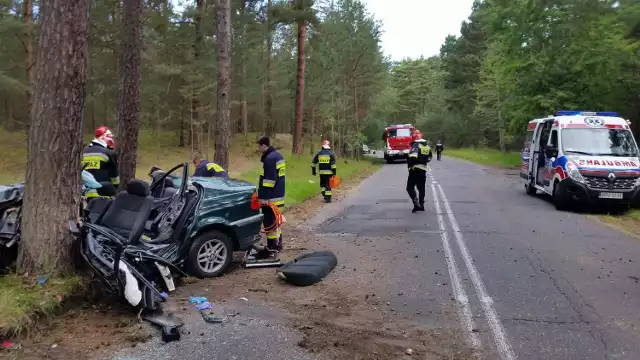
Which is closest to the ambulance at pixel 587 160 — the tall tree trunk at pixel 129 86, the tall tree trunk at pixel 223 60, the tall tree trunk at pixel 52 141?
the tall tree trunk at pixel 223 60

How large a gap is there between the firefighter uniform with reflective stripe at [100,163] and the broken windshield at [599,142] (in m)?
11.0

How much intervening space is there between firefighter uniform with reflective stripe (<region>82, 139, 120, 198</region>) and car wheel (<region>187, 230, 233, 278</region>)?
216 centimetres

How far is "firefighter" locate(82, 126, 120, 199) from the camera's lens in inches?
300

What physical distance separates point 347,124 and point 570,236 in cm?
3070

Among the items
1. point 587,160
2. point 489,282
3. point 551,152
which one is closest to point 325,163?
point 551,152

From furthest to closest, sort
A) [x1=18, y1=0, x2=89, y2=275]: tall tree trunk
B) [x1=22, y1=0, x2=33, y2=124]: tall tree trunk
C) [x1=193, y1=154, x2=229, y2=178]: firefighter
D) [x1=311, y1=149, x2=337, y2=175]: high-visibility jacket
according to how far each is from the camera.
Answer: [x1=22, y1=0, x2=33, y2=124]: tall tree trunk
[x1=311, y1=149, x2=337, y2=175]: high-visibility jacket
[x1=193, y1=154, x2=229, y2=178]: firefighter
[x1=18, y1=0, x2=89, y2=275]: tall tree trunk

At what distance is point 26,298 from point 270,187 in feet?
12.7

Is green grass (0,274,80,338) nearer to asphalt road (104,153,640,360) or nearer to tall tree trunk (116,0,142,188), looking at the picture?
asphalt road (104,153,640,360)

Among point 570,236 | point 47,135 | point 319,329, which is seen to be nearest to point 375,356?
point 319,329

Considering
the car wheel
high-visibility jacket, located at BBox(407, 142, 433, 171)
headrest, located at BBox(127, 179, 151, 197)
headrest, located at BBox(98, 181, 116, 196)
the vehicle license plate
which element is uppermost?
high-visibility jacket, located at BBox(407, 142, 433, 171)

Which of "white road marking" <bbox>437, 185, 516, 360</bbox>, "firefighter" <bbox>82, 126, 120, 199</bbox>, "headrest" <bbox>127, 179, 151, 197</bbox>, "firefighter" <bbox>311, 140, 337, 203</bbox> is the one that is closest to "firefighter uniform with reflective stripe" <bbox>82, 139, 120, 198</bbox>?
"firefighter" <bbox>82, 126, 120, 199</bbox>

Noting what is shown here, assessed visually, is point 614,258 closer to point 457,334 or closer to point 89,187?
point 457,334

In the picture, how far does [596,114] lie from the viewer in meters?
14.1

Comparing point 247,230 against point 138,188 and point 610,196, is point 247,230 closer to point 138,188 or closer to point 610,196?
point 138,188
